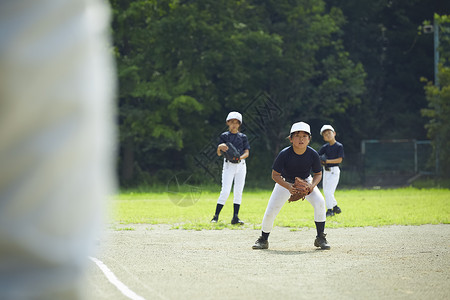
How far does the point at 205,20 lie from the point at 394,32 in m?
16.0

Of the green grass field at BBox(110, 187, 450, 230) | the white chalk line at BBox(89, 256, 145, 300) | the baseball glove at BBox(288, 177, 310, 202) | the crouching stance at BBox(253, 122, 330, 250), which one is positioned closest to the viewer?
the white chalk line at BBox(89, 256, 145, 300)

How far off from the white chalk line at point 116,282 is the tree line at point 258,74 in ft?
74.5

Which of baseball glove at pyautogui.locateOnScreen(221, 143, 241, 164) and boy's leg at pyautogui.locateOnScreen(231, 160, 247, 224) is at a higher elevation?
baseball glove at pyautogui.locateOnScreen(221, 143, 241, 164)

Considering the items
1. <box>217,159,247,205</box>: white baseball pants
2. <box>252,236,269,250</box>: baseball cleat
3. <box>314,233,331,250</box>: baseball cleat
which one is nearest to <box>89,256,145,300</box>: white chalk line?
<box>252,236,269,250</box>: baseball cleat

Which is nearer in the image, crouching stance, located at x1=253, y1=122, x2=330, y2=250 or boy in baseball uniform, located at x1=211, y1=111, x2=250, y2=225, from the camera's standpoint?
crouching stance, located at x1=253, y1=122, x2=330, y2=250

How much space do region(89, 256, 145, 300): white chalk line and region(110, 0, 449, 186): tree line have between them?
22.7m

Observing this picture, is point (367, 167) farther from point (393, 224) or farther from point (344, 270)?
point (344, 270)

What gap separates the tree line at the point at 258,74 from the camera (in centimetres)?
3622

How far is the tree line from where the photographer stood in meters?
36.2

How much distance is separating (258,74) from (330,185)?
79.0 ft

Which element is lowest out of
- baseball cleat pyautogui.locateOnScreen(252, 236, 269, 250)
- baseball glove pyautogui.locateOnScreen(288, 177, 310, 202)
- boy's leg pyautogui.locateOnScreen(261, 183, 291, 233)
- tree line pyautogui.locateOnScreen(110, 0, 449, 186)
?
baseball cleat pyautogui.locateOnScreen(252, 236, 269, 250)

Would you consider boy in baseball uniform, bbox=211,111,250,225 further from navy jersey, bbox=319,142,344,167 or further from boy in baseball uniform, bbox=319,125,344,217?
navy jersey, bbox=319,142,344,167

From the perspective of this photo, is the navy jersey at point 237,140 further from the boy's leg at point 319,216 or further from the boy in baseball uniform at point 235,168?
the boy's leg at point 319,216

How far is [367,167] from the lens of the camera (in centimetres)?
3638
